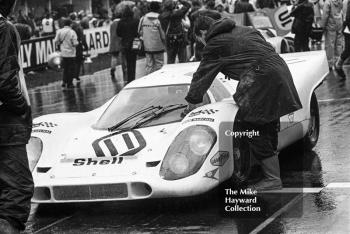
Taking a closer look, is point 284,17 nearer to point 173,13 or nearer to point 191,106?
point 173,13

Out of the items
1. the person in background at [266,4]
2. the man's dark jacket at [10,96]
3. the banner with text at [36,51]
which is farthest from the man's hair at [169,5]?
the man's dark jacket at [10,96]

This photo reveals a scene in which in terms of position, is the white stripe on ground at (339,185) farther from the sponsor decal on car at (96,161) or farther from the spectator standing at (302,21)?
the spectator standing at (302,21)

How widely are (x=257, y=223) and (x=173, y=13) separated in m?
11.0

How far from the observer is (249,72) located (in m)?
6.93

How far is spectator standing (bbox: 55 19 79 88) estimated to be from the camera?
19.2m

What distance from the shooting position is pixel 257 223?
6.02m

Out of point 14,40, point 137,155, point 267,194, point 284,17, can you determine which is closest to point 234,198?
point 267,194

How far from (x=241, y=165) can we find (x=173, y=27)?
32.6 feet

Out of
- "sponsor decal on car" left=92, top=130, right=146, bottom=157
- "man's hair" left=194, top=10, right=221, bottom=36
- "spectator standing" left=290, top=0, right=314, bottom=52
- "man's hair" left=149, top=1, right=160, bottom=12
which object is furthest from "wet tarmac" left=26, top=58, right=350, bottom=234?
"spectator standing" left=290, top=0, right=314, bottom=52

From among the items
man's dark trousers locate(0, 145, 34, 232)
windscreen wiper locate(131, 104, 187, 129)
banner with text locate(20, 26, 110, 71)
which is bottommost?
banner with text locate(20, 26, 110, 71)

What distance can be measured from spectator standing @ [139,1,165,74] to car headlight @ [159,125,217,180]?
9465mm

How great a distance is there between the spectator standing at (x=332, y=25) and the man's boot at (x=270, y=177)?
10.5 metres

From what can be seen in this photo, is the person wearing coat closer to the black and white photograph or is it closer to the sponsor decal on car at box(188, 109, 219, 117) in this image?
the black and white photograph

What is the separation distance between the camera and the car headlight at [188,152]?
21.4 ft
